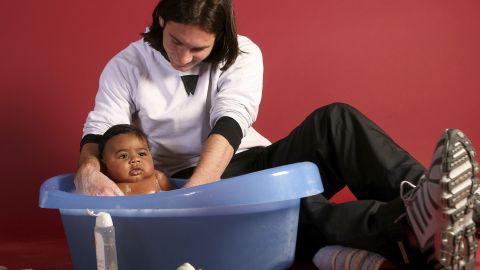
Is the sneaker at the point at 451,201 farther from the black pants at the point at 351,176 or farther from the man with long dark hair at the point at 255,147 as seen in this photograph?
the black pants at the point at 351,176

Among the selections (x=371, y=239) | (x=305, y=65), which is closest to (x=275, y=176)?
(x=371, y=239)

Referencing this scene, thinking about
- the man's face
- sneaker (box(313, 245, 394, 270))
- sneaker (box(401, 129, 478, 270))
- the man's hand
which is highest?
the man's face

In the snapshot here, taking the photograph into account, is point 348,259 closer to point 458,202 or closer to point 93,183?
point 458,202

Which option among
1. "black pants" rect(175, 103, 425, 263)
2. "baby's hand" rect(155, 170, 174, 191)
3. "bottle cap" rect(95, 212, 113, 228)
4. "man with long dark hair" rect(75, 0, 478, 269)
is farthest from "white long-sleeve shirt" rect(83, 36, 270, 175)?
"bottle cap" rect(95, 212, 113, 228)

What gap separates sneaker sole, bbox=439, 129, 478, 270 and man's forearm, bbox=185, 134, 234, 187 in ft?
1.85

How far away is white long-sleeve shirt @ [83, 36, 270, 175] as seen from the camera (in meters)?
1.75

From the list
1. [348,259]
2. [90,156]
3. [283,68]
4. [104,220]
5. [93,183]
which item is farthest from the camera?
[283,68]

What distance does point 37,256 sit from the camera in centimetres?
A: 191

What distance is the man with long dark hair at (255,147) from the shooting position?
1148 mm

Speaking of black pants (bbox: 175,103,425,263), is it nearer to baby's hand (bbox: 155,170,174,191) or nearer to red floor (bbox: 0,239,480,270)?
red floor (bbox: 0,239,480,270)

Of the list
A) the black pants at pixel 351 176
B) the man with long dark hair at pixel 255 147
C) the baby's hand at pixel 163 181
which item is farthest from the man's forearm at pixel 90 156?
the black pants at pixel 351 176

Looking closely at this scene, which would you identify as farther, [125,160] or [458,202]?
[125,160]

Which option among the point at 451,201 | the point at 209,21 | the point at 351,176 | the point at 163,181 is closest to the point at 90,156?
the point at 163,181

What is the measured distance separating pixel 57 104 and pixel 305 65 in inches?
34.4
